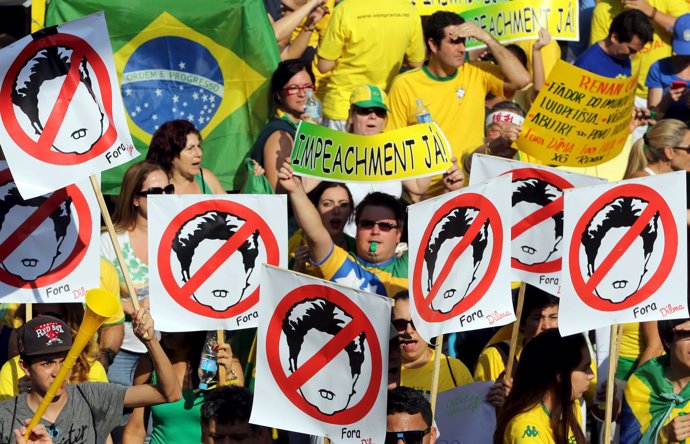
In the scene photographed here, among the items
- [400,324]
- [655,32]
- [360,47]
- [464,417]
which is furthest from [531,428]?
[655,32]

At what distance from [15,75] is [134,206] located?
1497 mm

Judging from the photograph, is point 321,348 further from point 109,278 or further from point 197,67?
point 197,67

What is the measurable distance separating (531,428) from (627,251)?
50.4 inches

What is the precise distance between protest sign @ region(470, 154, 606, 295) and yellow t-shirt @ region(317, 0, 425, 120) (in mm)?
2705

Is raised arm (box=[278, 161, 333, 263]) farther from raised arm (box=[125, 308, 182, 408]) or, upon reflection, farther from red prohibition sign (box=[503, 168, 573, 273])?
raised arm (box=[125, 308, 182, 408])

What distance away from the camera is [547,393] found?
746 centimetres

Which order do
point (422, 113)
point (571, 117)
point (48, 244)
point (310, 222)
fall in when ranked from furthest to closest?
point (422, 113), point (571, 117), point (310, 222), point (48, 244)

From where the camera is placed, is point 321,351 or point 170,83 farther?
point 170,83

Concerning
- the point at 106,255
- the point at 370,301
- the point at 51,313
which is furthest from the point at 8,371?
the point at 370,301

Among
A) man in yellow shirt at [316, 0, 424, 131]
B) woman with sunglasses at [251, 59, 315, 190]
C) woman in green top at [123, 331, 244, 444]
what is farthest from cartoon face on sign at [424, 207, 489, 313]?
man in yellow shirt at [316, 0, 424, 131]

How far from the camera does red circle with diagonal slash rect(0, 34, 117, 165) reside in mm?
7824

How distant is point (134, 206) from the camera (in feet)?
30.0

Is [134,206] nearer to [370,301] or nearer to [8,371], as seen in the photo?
[8,371]

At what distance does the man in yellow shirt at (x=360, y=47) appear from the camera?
446 inches
